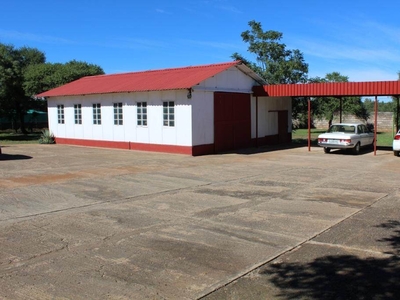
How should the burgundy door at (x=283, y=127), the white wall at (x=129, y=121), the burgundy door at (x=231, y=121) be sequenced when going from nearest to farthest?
the white wall at (x=129, y=121)
the burgundy door at (x=231, y=121)
the burgundy door at (x=283, y=127)

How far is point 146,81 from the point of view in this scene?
22.5 metres

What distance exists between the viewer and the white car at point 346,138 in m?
19.3

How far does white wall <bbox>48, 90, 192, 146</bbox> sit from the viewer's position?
19.3 meters

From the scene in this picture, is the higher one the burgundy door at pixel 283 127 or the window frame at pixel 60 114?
the window frame at pixel 60 114

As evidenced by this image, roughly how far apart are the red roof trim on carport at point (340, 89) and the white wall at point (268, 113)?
1944 millimetres

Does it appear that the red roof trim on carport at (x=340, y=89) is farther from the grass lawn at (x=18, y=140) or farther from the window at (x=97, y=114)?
the grass lawn at (x=18, y=140)

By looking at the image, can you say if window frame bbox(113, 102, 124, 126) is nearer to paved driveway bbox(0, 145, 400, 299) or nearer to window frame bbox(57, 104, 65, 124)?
window frame bbox(57, 104, 65, 124)

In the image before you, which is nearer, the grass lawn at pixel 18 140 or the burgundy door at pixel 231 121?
the burgundy door at pixel 231 121

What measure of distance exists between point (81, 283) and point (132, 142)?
17.3 meters

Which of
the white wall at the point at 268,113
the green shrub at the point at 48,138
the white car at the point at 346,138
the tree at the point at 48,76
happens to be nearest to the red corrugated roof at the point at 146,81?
the green shrub at the point at 48,138

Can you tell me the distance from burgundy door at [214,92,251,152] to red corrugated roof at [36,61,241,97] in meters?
1.58

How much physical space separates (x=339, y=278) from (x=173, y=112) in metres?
15.5

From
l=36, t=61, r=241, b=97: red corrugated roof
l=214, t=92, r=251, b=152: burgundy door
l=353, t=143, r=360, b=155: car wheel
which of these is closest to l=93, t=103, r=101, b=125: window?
l=36, t=61, r=241, b=97: red corrugated roof

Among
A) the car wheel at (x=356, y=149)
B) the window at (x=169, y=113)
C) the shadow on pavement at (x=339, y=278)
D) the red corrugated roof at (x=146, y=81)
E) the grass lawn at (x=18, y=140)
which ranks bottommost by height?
the shadow on pavement at (x=339, y=278)
